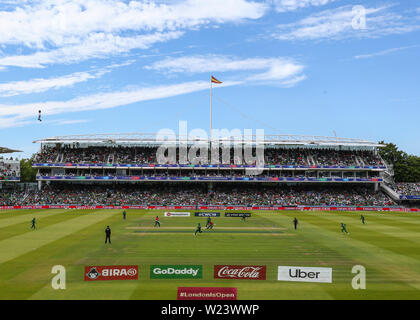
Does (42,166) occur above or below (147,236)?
above

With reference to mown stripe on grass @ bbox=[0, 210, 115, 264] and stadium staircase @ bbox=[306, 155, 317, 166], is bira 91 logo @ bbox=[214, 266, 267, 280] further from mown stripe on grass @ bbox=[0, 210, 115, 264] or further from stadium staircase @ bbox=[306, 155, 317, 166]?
stadium staircase @ bbox=[306, 155, 317, 166]

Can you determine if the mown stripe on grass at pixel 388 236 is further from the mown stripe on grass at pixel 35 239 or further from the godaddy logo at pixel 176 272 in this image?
the mown stripe on grass at pixel 35 239

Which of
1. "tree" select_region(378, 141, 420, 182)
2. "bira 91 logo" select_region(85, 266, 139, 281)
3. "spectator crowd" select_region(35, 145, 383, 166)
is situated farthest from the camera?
"tree" select_region(378, 141, 420, 182)

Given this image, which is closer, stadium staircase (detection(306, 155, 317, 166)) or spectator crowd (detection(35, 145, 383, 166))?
spectator crowd (detection(35, 145, 383, 166))

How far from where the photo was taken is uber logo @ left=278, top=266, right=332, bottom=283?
1614 centimetres

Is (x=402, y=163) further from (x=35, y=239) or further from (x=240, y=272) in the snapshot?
(x=35, y=239)

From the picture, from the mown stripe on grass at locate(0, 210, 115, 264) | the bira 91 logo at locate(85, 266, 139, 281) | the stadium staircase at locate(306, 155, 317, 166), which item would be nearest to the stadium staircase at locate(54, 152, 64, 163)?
the mown stripe on grass at locate(0, 210, 115, 264)

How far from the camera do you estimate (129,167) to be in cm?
6706

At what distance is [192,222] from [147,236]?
10.9m

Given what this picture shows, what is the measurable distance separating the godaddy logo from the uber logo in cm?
410

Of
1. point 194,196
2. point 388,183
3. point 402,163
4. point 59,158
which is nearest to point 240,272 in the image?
point 194,196

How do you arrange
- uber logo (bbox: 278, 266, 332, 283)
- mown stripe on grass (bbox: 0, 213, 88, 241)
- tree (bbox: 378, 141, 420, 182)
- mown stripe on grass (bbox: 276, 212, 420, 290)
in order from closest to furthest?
uber logo (bbox: 278, 266, 332, 283) < mown stripe on grass (bbox: 276, 212, 420, 290) < mown stripe on grass (bbox: 0, 213, 88, 241) < tree (bbox: 378, 141, 420, 182)
